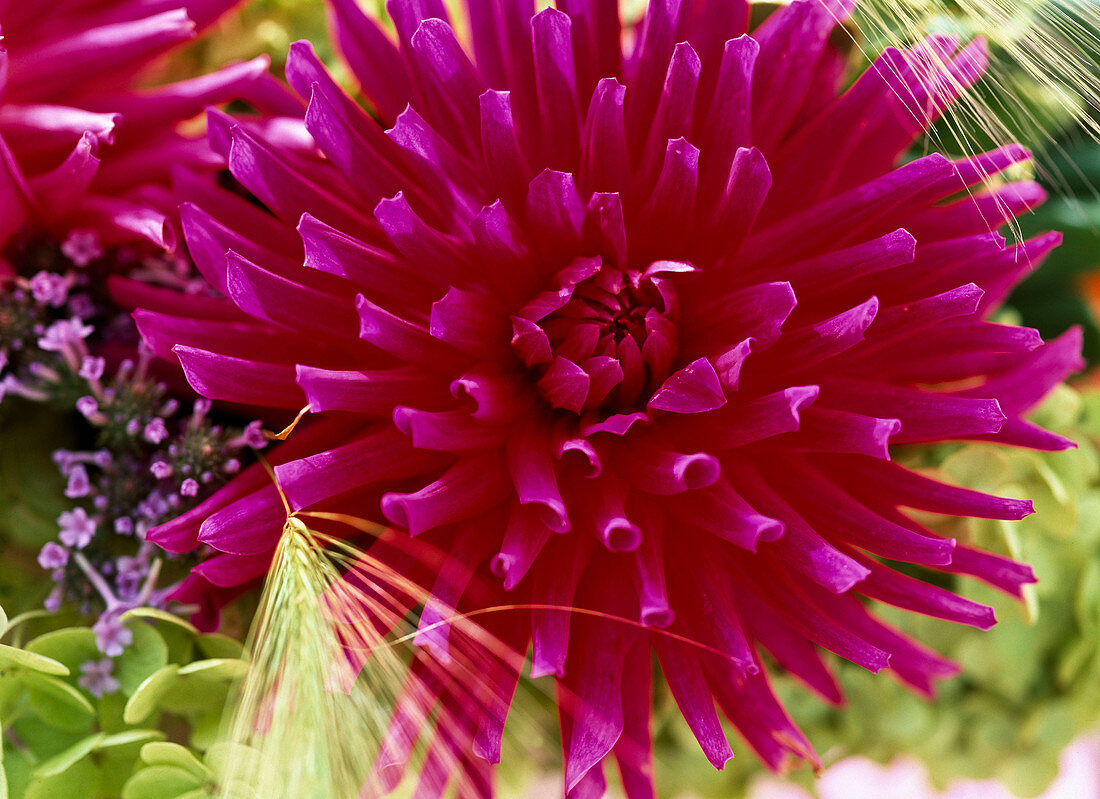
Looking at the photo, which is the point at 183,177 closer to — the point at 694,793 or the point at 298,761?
the point at 298,761

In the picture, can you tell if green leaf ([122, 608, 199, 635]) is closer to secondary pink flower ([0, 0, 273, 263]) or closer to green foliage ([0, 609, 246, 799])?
green foliage ([0, 609, 246, 799])

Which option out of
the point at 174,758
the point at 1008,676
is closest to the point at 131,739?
the point at 174,758

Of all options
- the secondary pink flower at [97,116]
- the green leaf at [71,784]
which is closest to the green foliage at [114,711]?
the green leaf at [71,784]

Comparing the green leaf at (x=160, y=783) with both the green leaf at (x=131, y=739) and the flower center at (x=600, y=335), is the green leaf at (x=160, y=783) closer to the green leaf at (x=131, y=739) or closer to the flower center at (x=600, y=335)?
the green leaf at (x=131, y=739)

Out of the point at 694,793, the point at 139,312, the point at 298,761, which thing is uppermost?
the point at 139,312

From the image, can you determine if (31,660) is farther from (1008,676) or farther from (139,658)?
(1008,676)

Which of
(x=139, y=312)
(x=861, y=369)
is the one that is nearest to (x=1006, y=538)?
(x=861, y=369)
